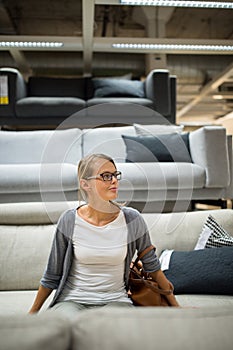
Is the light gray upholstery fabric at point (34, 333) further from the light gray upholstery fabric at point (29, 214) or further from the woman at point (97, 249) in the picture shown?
the light gray upholstery fabric at point (29, 214)

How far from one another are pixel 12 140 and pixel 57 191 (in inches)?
33.0

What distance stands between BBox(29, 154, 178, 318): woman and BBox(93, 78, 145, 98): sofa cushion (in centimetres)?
325

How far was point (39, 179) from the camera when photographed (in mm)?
2768

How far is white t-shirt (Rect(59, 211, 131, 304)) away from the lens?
4.87 feet

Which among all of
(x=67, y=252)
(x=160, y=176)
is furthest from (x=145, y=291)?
(x=160, y=176)

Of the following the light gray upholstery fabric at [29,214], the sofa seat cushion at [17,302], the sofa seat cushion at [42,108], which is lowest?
the sofa seat cushion at [17,302]

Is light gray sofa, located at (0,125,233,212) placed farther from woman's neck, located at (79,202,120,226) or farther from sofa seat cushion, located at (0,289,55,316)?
woman's neck, located at (79,202,120,226)

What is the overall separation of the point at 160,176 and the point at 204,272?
107cm

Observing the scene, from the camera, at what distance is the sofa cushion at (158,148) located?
3094 millimetres

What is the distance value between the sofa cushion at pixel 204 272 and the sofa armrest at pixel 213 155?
1150 mm

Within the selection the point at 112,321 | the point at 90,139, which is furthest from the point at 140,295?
the point at 90,139

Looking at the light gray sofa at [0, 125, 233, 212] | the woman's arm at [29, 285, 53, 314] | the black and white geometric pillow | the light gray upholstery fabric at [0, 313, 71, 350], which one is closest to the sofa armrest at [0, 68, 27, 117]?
the light gray sofa at [0, 125, 233, 212]

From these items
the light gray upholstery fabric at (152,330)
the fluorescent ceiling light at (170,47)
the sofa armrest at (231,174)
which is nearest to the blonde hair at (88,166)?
the light gray upholstery fabric at (152,330)

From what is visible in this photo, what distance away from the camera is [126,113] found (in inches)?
167
